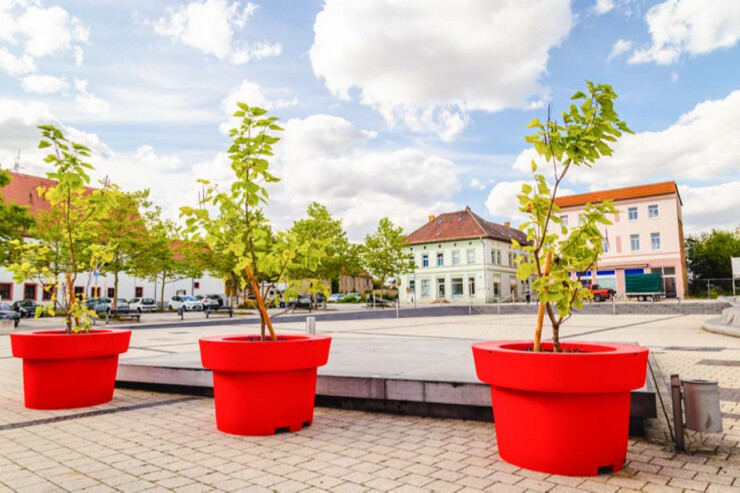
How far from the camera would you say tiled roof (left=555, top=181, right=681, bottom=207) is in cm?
4459

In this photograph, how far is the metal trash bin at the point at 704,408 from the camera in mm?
3455

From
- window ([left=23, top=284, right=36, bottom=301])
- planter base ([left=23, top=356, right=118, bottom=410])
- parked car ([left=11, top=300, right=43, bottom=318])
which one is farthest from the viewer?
window ([left=23, top=284, right=36, bottom=301])

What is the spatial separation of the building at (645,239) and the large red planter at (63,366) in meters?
44.1

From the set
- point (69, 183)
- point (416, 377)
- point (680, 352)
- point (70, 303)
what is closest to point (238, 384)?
point (416, 377)

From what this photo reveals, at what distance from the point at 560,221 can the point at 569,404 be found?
1120 millimetres

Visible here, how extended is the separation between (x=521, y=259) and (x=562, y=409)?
3.23 ft

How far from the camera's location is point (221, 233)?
431 cm

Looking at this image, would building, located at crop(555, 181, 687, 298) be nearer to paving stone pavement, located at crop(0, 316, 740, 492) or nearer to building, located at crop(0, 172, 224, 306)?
building, located at crop(0, 172, 224, 306)

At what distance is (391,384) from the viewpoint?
189 inches

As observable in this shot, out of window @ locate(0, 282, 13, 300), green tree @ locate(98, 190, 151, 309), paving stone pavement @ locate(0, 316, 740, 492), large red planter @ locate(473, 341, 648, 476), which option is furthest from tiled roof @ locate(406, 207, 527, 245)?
large red planter @ locate(473, 341, 648, 476)

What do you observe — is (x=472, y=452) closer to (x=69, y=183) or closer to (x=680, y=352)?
(x=69, y=183)

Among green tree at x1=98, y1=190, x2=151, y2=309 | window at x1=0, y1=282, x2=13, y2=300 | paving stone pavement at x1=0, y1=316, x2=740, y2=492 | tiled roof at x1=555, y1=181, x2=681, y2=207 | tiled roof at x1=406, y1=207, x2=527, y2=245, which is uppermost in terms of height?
tiled roof at x1=555, y1=181, x2=681, y2=207

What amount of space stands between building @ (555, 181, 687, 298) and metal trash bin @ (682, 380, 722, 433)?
4343cm

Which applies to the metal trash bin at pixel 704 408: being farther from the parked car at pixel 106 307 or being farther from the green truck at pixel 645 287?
the green truck at pixel 645 287
